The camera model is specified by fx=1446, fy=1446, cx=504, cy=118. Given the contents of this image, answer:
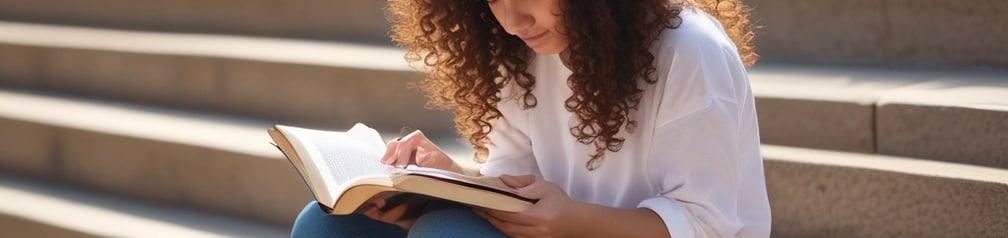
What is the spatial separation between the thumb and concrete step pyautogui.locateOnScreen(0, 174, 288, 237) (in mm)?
1539

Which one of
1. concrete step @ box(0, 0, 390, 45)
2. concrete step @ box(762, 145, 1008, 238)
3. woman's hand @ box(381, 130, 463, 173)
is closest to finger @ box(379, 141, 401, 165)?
woman's hand @ box(381, 130, 463, 173)

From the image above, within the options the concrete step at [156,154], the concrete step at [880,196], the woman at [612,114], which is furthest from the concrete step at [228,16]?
the woman at [612,114]

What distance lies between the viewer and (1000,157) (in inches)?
99.4

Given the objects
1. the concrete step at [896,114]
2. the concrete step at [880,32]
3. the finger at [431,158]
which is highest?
the finger at [431,158]

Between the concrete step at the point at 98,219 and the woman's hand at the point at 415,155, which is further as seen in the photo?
the concrete step at the point at 98,219

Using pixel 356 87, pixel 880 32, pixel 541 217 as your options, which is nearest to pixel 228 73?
pixel 356 87

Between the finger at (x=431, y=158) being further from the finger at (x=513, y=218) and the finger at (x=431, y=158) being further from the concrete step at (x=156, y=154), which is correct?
the concrete step at (x=156, y=154)

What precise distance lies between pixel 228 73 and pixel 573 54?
6.79ft

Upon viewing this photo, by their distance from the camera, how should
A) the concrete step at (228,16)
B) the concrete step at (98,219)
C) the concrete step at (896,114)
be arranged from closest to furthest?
the concrete step at (896,114), the concrete step at (98,219), the concrete step at (228,16)

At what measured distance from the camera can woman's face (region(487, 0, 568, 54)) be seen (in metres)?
1.71

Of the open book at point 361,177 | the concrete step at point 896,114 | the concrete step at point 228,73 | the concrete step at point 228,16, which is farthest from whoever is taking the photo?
the concrete step at point 228,16

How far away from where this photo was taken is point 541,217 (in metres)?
1.67

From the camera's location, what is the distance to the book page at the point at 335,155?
1845 millimetres

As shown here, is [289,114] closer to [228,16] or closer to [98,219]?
[98,219]
